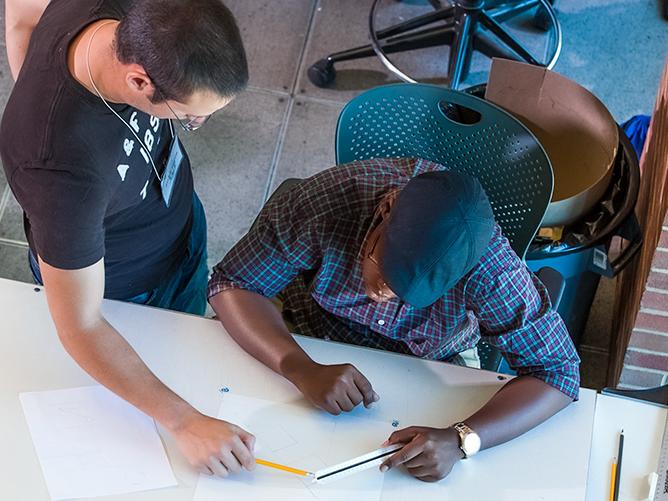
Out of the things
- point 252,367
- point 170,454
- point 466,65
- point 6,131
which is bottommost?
point 170,454

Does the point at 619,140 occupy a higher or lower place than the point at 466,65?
lower

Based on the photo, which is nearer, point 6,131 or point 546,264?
point 6,131

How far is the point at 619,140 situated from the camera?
2539 millimetres

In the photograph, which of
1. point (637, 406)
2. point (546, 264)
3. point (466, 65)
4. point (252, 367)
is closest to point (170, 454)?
point (252, 367)

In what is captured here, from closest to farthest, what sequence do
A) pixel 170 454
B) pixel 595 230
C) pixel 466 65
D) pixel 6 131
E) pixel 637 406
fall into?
pixel 6 131
pixel 170 454
pixel 637 406
pixel 595 230
pixel 466 65

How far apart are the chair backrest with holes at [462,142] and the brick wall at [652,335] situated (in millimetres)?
327

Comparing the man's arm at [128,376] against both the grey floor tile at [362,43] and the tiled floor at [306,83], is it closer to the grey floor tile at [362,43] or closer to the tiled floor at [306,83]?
the tiled floor at [306,83]

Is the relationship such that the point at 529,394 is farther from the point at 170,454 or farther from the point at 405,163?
the point at 170,454

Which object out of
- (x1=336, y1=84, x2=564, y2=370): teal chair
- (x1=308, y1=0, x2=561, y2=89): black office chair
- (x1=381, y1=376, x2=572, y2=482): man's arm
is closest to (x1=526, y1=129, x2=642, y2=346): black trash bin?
(x1=336, y1=84, x2=564, y2=370): teal chair

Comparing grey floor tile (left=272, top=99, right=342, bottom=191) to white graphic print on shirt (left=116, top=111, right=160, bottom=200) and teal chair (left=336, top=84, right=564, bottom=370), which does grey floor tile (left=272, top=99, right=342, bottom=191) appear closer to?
teal chair (left=336, top=84, right=564, bottom=370)

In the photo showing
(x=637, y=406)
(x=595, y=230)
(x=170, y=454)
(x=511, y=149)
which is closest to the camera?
(x=170, y=454)

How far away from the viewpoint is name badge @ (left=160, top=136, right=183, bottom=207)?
1980mm

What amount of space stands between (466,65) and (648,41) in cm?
73

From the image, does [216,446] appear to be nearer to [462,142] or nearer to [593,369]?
[462,142]
